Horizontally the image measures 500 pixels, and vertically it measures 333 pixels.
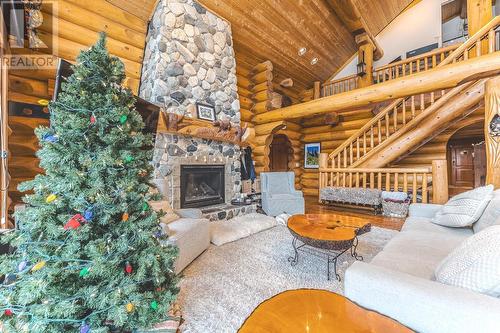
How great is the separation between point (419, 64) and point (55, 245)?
24.5 ft

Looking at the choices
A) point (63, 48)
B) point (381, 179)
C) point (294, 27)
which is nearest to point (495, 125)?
point (381, 179)

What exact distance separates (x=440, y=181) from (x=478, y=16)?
3556 millimetres

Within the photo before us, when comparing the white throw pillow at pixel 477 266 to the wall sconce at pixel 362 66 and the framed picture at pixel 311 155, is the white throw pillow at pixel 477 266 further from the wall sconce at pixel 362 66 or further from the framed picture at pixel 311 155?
Answer: the framed picture at pixel 311 155

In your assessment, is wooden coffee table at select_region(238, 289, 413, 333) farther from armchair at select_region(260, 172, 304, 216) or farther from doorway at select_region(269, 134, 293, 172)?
doorway at select_region(269, 134, 293, 172)

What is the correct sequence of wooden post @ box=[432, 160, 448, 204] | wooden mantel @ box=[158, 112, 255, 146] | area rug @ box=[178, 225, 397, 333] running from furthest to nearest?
wooden post @ box=[432, 160, 448, 204] < wooden mantel @ box=[158, 112, 255, 146] < area rug @ box=[178, 225, 397, 333]

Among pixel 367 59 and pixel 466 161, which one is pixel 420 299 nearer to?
pixel 367 59

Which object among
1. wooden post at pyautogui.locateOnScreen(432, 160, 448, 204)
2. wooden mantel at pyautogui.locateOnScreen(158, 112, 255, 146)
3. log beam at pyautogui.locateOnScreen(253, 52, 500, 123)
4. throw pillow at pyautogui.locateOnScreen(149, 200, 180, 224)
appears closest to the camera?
throw pillow at pyautogui.locateOnScreen(149, 200, 180, 224)

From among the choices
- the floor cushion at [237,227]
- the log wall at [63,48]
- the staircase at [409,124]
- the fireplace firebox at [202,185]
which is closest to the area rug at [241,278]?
the floor cushion at [237,227]

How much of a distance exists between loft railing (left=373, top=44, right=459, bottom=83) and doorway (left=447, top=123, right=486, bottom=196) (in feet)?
10.3

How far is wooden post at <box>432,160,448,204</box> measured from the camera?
3.75 metres

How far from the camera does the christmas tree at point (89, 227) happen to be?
1017 mm

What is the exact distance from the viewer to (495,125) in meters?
2.89

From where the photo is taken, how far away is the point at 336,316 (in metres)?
0.87

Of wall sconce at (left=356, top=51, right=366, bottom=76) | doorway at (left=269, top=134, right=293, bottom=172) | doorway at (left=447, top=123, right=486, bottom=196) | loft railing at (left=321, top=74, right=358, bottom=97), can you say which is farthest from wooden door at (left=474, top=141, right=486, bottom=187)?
doorway at (left=269, top=134, right=293, bottom=172)
